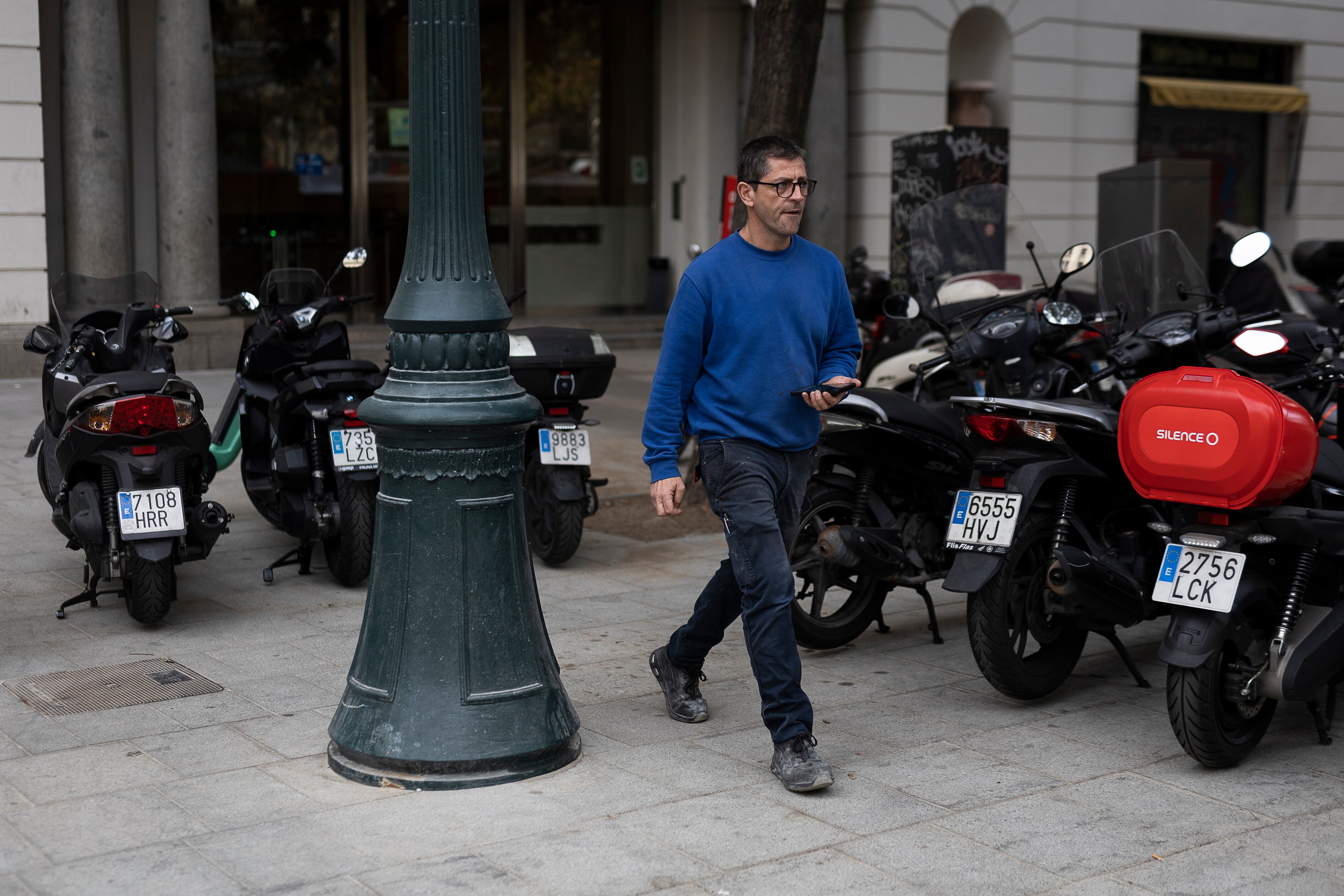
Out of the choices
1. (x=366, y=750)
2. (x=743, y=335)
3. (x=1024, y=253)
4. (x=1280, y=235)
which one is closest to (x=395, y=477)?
(x=366, y=750)

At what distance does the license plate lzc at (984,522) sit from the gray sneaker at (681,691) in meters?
0.95

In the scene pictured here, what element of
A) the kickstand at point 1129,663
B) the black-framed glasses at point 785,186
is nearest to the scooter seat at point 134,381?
the black-framed glasses at point 785,186

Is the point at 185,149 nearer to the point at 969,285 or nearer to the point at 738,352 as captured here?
the point at 969,285

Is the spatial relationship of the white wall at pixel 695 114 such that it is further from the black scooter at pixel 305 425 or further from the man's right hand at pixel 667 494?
the man's right hand at pixel 667 494

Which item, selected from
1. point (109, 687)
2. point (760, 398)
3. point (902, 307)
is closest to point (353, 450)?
point (109, 687)

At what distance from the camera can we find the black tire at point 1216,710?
425cm

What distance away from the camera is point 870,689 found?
5.24 m

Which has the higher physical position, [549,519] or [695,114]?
[695,114]

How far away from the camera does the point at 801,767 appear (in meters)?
4.13

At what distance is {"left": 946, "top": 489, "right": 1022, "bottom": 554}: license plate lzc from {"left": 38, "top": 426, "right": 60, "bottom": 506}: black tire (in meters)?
3.68

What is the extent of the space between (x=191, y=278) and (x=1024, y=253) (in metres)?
8.76

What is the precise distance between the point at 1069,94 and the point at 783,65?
39.1 feet

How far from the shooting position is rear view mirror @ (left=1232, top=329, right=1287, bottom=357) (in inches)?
185

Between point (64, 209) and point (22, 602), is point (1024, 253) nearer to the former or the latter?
point (22, 602)
